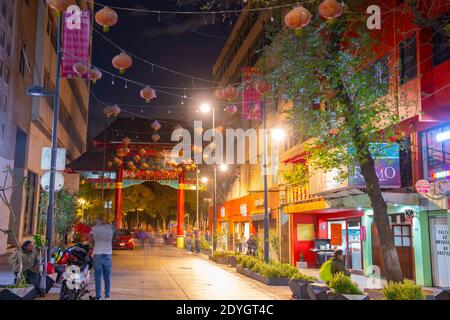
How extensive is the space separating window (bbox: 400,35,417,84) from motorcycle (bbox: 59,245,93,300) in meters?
11.8

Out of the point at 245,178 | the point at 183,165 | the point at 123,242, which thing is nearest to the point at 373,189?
the point at 245,178

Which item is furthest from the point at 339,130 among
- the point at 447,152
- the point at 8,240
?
the point at 8,240

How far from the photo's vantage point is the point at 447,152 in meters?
15.6

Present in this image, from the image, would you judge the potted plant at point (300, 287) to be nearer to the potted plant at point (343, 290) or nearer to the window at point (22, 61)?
the potted plant at point (343, 290)

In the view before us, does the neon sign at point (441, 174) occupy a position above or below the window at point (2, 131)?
below

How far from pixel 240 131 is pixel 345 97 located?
92.1 feet

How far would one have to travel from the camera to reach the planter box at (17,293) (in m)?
10.5

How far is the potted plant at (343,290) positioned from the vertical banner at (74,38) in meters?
12.6

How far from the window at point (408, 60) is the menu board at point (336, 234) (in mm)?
9761

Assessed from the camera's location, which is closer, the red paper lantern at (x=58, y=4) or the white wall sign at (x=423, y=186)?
the red paper lantern at (x=58, y=4)

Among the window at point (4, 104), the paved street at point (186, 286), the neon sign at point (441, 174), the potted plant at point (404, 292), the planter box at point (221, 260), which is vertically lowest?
the paved street at point (186, 286)

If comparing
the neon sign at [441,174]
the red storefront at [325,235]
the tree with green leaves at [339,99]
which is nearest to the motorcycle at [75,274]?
the tree with green leaves at [339,99]

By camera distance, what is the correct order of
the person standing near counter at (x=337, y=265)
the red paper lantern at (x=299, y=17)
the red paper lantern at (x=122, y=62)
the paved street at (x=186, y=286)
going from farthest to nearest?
the paved street at (x=186, y=286)
the red paper lantern at (x=122, y=62)
the person standing near counter at (x=337, y=265)
the red paper lantern at (x=299, y=17)

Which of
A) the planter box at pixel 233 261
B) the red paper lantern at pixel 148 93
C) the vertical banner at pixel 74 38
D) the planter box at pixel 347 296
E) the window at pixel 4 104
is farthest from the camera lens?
the planter box at pixel 233 261
